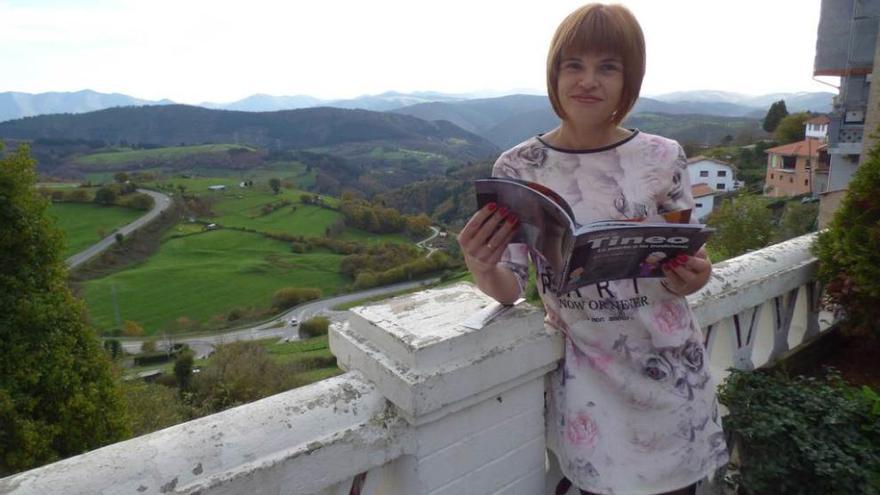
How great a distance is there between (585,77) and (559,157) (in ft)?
0.76

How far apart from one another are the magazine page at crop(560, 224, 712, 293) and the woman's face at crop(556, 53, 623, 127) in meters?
0.43

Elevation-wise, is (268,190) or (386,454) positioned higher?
(386,454)

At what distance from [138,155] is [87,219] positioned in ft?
179

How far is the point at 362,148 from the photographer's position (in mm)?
149500

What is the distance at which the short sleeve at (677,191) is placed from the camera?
1.54 meters

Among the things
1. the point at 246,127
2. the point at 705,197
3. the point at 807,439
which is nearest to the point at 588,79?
the point at 807,439

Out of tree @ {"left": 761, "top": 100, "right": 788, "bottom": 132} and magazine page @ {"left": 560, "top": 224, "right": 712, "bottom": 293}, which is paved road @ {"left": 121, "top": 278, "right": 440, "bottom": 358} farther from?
magazine page @ {"left": 560, "top": 224, "right": 712, "bottom": 293}

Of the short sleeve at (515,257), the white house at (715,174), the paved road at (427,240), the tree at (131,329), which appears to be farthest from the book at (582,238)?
the paved road at (427,240)

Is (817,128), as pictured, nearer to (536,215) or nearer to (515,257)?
(515,257)

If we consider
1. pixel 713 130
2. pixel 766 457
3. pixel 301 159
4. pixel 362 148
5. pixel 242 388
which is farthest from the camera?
pixel 362 148

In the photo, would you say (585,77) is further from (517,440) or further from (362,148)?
(362,148)

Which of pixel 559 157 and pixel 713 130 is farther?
pixel 713 130

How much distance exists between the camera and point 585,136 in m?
1.59

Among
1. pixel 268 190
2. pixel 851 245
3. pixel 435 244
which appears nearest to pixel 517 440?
pixel 851 245
